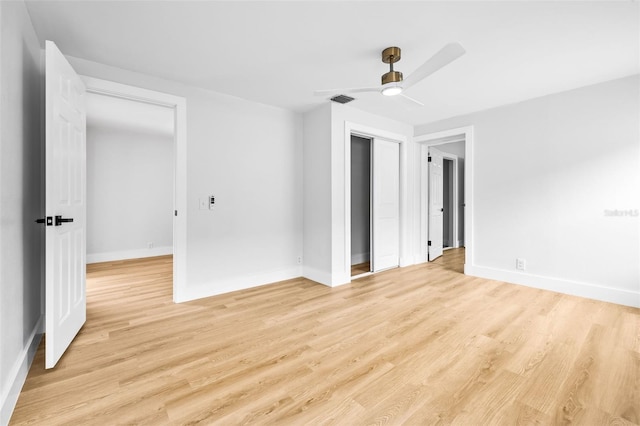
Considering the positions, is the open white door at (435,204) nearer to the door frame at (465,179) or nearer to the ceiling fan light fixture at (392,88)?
the door frame at (465,179)

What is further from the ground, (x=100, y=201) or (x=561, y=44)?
(x=561, y=44)

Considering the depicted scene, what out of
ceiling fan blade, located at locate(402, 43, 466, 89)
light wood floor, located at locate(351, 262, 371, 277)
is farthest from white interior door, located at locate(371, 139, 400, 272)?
ceiling fan blade, located at locate(402, 43, 466, 89)

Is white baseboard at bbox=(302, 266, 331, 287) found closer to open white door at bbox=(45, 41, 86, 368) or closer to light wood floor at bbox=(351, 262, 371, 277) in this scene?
light wood floor at bbox=(351, 262, 371, 277)

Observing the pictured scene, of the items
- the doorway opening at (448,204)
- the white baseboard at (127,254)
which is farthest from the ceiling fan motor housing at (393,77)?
the white baseboard at (127,254)

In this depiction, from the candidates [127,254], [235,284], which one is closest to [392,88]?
[235,284]

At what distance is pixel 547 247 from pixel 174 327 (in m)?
4.21

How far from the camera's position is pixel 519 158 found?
3691 millimetres

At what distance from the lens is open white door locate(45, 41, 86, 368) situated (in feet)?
5.89

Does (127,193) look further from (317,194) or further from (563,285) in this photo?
(563,285)

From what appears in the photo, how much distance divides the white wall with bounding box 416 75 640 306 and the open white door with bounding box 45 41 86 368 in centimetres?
448

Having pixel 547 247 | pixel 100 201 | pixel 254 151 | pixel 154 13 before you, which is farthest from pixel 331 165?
pixel 100 201

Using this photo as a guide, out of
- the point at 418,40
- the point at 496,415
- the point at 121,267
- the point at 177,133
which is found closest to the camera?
the point at 496,415

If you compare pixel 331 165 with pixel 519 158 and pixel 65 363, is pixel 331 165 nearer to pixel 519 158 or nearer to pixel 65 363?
pixel 519 158

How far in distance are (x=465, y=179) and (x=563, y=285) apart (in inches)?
68.2
